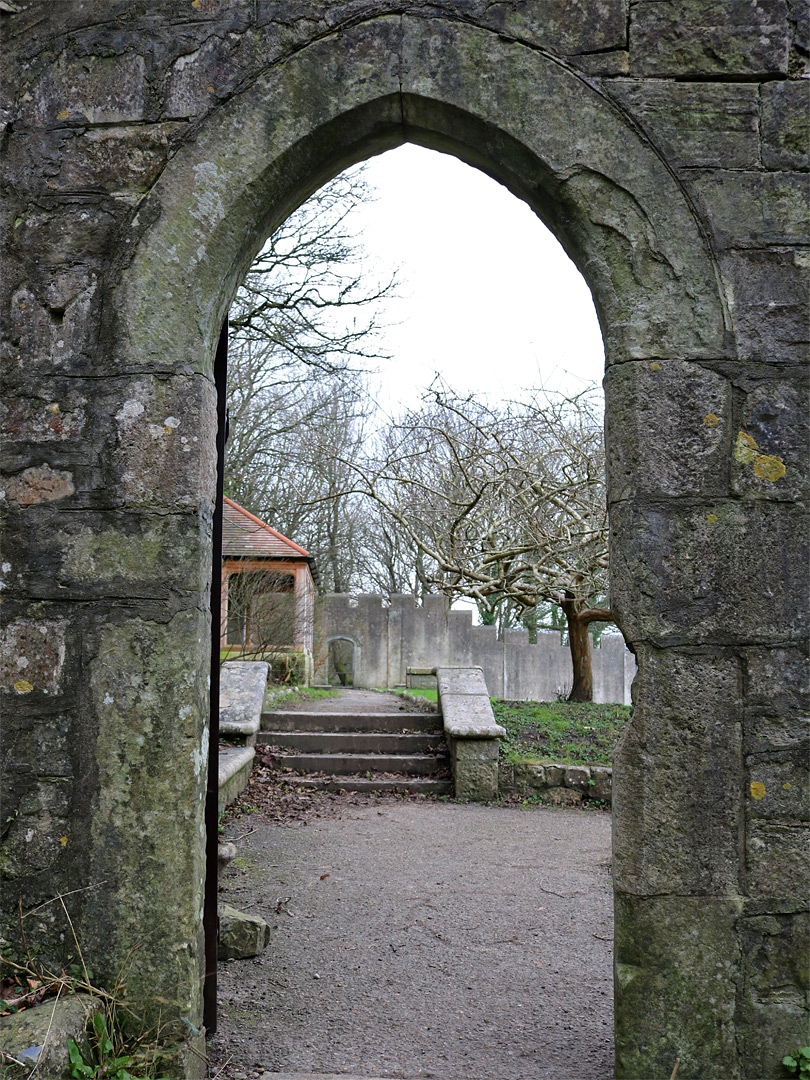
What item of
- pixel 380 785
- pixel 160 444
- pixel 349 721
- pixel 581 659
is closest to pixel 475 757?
pixel 380 785

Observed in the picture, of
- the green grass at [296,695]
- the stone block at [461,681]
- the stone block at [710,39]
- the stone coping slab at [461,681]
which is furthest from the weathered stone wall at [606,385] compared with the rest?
the green grass at [296,695]

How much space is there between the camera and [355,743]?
347 inches

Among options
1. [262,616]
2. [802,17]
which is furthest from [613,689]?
[802,17]

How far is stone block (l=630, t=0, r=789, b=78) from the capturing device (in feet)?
8.49

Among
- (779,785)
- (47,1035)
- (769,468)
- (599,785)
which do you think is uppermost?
(769,468)

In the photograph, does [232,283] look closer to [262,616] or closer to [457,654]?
[262,616]

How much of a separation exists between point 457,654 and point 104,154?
53.1 ft

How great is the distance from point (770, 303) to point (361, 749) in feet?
23.2

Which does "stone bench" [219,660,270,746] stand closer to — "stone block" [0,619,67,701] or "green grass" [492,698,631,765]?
"green grass" [492,698,631,765]

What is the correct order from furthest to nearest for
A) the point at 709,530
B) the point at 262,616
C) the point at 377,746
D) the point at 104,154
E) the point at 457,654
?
1. the point at 457,654
2. the point at 262,616
3. the point at 377,746
4. the point at 104,154
5. the point at 709,530

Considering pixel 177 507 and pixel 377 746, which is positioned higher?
pixel 177 507

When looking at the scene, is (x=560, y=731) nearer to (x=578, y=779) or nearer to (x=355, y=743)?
(x=578, y=779)

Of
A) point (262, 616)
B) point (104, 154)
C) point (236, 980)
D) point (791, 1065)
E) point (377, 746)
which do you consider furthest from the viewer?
point (262, 616)

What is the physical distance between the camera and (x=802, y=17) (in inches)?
103
